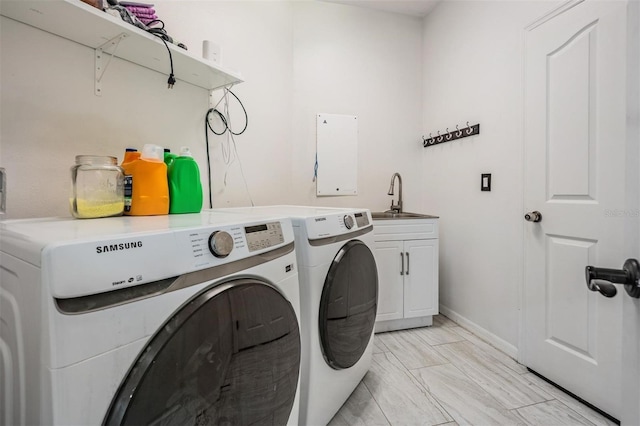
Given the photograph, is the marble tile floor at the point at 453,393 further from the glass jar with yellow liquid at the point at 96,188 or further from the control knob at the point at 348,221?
the glass jar with yellow liquid at the point at 96,188

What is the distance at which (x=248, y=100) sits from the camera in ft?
6.93

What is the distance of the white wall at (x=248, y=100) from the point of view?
45.3 inches

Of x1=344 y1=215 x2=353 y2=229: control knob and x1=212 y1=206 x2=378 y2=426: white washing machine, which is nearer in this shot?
x1=212 y1=206 x2=378 y2=426: white washing machine

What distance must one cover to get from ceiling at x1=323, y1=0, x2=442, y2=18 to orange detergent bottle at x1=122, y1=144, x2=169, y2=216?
229cm

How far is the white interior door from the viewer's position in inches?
53.8

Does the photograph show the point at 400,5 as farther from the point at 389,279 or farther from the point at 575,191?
the point at 389,279

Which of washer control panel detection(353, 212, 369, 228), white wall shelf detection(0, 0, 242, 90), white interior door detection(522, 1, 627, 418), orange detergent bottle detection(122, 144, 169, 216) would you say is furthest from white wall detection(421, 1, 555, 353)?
orange detergent bottle detection(122, 144, 169, 216)

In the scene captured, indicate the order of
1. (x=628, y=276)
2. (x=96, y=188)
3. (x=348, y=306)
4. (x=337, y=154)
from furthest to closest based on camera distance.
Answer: (x=337, y=154) < (x=348, y=306) < (x=96, y=188) < (x=628, y=276)

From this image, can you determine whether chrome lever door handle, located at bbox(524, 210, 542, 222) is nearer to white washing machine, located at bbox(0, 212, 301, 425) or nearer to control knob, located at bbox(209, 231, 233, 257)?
white washing machine, located at bbox(0, 212, 301, 425)

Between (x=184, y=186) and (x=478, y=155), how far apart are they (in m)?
2.09

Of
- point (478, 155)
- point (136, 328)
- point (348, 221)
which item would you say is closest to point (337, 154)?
point (478, 155)

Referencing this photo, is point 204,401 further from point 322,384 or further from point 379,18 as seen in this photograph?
point 379,18

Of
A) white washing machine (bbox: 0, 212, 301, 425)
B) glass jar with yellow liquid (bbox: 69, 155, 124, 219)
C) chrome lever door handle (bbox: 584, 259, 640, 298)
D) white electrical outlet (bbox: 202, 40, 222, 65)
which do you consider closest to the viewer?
white washing machine (bbox: 0, 212, 301, 425)

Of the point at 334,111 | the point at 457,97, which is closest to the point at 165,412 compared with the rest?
the point at 334,111
